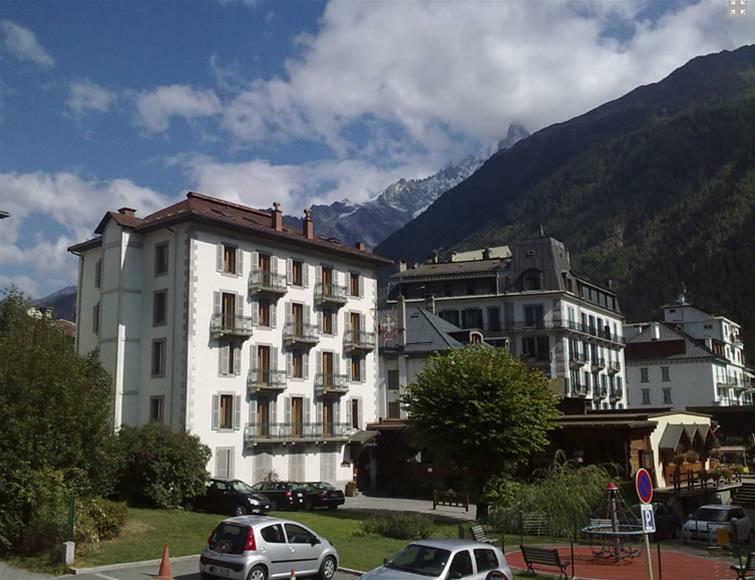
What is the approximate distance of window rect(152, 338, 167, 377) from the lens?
141 feet

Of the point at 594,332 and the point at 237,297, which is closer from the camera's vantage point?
the point at 237,297

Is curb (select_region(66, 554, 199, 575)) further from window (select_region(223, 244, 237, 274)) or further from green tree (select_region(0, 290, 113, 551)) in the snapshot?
window (select_region(223, 244, 237, 274))

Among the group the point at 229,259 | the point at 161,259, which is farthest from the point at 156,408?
the point at 229,259

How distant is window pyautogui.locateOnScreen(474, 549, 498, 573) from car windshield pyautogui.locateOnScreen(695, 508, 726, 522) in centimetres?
1741

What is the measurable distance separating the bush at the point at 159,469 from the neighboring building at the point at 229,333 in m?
8.63

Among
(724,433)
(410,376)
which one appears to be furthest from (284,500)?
(724,433)

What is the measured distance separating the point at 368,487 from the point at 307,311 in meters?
11.5

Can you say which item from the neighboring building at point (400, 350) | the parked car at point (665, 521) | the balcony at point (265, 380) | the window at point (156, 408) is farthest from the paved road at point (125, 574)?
the neighboring building at point (400, 350)

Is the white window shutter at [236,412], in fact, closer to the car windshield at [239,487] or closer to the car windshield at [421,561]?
the car windshield at [239,487]

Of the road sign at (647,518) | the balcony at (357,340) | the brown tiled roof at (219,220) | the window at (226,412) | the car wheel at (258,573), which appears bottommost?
the car wheel at (258,573)

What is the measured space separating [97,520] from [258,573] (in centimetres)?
777

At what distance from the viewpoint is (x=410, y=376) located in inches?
2154

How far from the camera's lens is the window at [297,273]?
47875mm

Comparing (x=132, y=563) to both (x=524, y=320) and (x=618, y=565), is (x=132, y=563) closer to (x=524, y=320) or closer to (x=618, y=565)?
(x=618, y=565)
